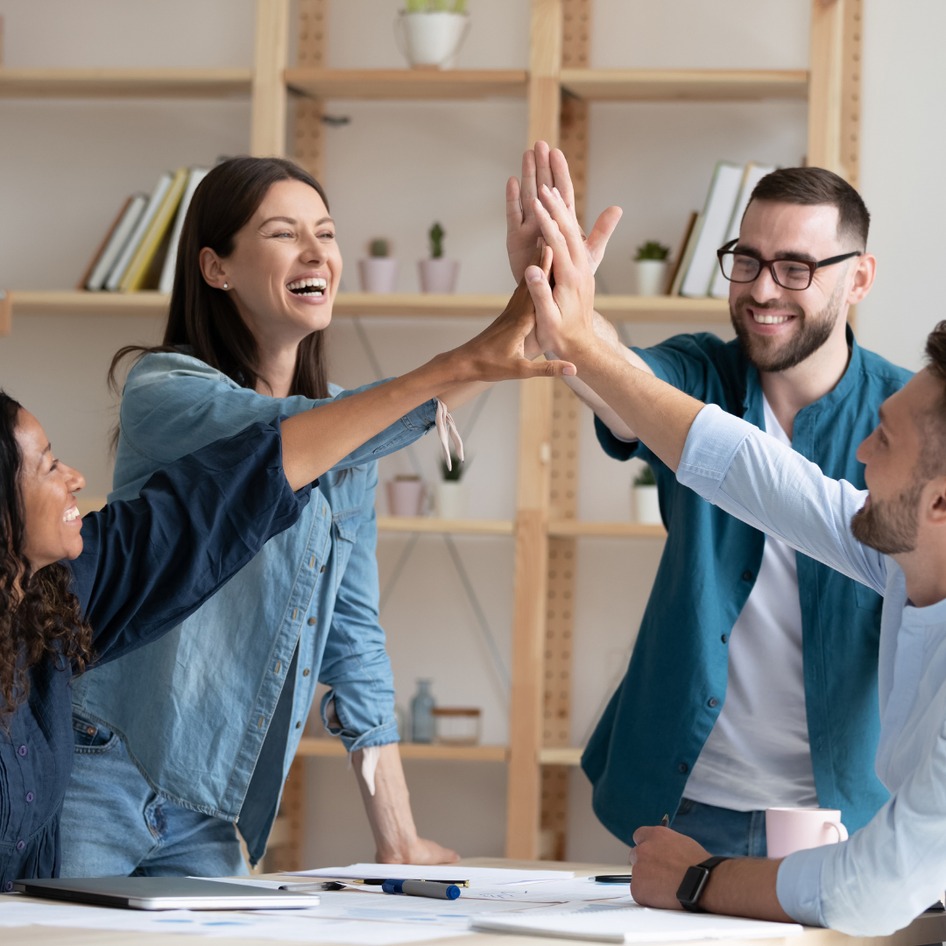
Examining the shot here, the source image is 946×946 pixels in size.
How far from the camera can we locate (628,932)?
92cm

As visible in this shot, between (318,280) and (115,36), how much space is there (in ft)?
6.35

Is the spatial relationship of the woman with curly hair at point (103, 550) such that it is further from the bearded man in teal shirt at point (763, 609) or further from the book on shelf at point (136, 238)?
the book on shelf at point (136, 238)

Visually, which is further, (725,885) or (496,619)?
(496,619)

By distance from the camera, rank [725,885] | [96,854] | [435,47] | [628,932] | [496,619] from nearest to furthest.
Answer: [628,932]
[725,885]
[96,854]
[435,47]
[496,619]

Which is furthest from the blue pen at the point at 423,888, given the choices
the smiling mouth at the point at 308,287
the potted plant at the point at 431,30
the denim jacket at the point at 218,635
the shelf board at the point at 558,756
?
the potted plant at the point at 431,30

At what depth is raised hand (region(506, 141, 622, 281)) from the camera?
5.47ft

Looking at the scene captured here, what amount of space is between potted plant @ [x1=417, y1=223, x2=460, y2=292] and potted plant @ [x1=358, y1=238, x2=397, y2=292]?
7 cm

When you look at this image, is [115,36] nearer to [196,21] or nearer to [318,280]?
[196,21]

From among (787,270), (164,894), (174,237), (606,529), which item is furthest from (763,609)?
(174,237)

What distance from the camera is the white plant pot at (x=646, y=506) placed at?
2848 millimetres

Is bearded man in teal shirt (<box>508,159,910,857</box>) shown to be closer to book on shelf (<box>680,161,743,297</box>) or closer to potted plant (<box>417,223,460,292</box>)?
book on shelf (<box>680,161,743,297</box>)

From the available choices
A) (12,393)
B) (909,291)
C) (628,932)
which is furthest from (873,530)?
(12,393)

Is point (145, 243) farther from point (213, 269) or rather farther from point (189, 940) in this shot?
point (189, 940)

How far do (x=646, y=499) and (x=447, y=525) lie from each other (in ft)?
1.53
